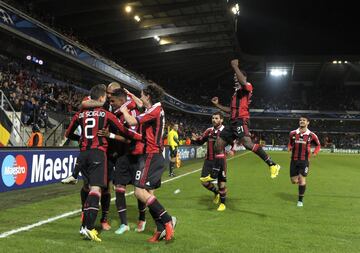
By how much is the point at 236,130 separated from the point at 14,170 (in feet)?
21.3

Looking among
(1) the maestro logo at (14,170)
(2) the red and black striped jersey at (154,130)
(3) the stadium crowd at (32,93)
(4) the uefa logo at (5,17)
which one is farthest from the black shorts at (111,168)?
(4) the uefa logo at (5,17)

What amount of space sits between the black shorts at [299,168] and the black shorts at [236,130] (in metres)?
2.65

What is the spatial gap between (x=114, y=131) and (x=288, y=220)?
4.04m

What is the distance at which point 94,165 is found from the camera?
6070 millimetres

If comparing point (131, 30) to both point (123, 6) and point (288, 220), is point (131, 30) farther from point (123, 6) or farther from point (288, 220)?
point (288, 220)

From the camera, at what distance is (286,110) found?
67500mm

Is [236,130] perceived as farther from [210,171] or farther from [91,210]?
[91,210]

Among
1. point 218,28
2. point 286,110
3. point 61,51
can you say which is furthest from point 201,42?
point 286,110

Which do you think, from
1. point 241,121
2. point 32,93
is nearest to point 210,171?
point 241,121

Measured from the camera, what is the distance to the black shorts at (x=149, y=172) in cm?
610

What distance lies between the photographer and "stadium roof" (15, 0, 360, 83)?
1159 inches

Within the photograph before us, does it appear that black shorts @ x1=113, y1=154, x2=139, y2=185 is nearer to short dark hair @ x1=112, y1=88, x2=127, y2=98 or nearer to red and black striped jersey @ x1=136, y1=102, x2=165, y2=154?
red and black striped jersey @ x1=136, y1=102, x2=165, y2=154

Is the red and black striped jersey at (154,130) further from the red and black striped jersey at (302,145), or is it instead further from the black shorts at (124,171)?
the red and black striped jersey at (302,145)

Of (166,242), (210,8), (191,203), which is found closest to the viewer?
(166,242)
